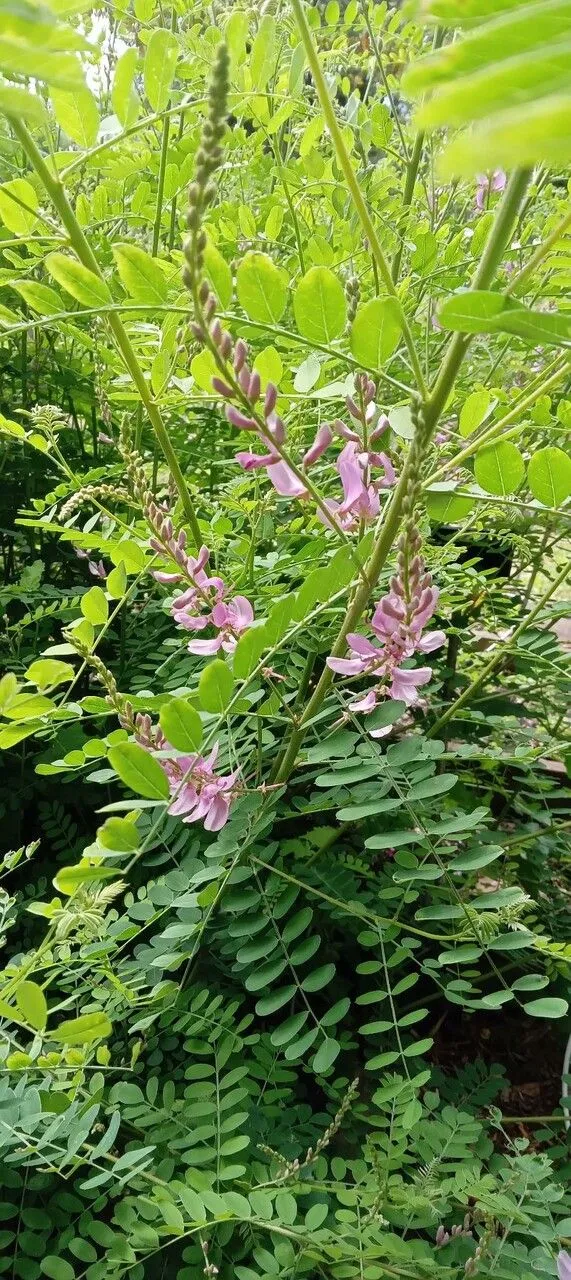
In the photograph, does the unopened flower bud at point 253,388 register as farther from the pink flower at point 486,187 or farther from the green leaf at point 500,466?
the pink flower at point 486,187

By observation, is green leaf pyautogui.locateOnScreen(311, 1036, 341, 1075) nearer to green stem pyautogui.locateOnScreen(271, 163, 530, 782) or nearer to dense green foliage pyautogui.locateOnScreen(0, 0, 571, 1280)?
dense green foliage pyautogui.locateOnScreen(0, 0, 571, 1280)

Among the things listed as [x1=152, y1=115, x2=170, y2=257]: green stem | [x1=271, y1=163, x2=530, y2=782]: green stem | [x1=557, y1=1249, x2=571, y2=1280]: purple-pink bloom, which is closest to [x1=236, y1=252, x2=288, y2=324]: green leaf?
[x1=271, y1=163, x2=530, y2=782]: green stem

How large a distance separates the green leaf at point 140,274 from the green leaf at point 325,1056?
0.57 meters

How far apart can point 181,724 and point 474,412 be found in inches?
11.4

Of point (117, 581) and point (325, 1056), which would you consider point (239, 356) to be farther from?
point (325, 1056)

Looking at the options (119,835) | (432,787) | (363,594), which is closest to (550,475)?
(363,594)

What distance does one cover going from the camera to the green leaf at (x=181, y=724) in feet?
1.48

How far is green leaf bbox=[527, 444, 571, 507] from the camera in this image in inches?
21.2

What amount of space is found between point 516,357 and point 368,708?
2.69 feet

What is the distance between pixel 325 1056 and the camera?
634 mm

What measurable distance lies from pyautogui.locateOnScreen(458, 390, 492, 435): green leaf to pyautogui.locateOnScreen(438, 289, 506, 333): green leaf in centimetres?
22

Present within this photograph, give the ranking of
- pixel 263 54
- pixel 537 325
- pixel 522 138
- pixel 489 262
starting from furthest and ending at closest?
pixel 263 54 → pixel 489 262 → pixel 537 325 → pixel 522 138

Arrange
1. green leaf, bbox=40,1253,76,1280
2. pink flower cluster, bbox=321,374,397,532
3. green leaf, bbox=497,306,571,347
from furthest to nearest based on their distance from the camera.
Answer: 1. green leaf, bbox=40,1253,76,1280
2. pink flower cluster, bbox=321,374,397,532
3. green leaf, bbox=497,306,571,347

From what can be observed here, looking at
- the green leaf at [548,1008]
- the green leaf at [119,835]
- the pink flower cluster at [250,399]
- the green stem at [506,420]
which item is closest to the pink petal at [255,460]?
the pink flower cluster at [250,399]
